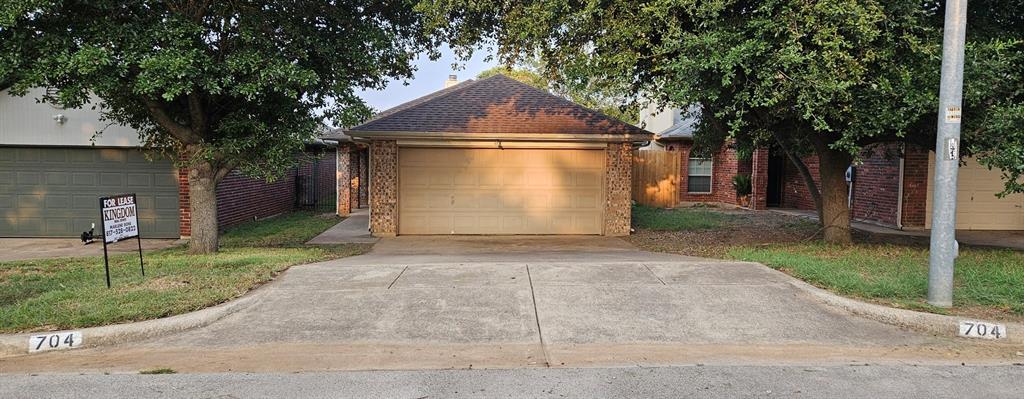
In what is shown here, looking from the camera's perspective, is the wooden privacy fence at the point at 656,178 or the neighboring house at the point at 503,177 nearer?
the neighboring house at the point at 503,177

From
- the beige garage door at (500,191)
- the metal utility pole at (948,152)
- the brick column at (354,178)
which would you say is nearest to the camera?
the metal utility pole at (948,152)

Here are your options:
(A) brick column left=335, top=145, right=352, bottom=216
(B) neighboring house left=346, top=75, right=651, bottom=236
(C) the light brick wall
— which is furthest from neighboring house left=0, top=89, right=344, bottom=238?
(C) the light brick wall

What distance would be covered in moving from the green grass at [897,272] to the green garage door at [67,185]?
1226 centimetres

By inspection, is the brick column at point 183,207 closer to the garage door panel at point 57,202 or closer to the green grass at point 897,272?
the garage door panel at point 57,202

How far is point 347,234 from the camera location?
13930mm

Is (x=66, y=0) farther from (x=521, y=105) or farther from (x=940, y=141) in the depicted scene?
(x=940, y=141)

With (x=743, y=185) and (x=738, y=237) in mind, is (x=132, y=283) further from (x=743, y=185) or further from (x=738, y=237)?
(x=743, y=185)

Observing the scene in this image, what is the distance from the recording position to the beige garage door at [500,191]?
1349cm

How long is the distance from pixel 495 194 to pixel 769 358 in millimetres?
8748

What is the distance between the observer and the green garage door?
1330cm

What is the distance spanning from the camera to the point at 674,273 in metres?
8.45

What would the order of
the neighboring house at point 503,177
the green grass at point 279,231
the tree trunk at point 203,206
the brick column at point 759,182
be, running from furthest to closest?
the brick column at point 759,182
the neighboring house at point 503,177
the green grass at point 279,231
the tree trunk at point 203,206

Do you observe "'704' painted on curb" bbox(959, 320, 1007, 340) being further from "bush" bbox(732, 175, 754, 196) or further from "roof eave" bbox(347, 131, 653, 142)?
"bush" bbox(732, 175, 754, 196)

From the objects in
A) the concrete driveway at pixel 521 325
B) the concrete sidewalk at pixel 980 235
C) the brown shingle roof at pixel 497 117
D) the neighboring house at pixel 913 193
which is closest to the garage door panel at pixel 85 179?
the brown shingle roof at pixel 497 117
